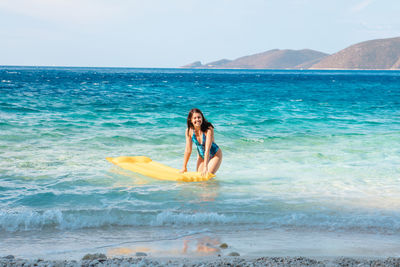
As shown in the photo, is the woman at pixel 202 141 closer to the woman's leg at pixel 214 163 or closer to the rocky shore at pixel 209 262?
the woman's leg at pixel 214 163

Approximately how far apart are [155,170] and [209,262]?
3.37 m

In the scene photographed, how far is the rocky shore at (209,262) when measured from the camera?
327 centimetres

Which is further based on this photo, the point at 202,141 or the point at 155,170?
the point at 155,170

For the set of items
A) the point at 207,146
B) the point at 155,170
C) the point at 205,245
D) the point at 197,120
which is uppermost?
the point at 197,120

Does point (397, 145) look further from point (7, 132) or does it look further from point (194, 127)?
point (7, 132)

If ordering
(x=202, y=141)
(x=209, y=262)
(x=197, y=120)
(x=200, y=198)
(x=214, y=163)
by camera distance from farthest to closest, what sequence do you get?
(x=214, y=163) → (x=202, y=141) → (x=197, y=120) → (x=200, y=198) → (x=209, y=262)

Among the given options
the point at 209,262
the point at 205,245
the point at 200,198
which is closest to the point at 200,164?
the point at 200,198

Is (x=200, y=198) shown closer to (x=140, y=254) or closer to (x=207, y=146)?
(x=207, y=146)

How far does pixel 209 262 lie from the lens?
3350 mm

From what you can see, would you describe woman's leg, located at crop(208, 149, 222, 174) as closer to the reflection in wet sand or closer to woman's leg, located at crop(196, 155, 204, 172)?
woman's leg, located at crop(196, 155, 204, 172)

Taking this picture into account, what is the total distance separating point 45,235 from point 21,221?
0.45 metres

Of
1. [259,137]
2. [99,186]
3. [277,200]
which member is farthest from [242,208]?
[259,137]

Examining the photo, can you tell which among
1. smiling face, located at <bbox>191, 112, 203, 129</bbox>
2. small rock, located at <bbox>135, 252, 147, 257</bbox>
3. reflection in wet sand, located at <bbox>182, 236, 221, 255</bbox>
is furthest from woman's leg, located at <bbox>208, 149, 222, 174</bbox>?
small rock, located at <bbox>135, 252, 147, 257</bbox>

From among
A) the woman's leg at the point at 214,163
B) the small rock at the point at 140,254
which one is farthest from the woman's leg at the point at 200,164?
the small rock at the point at 140,254
